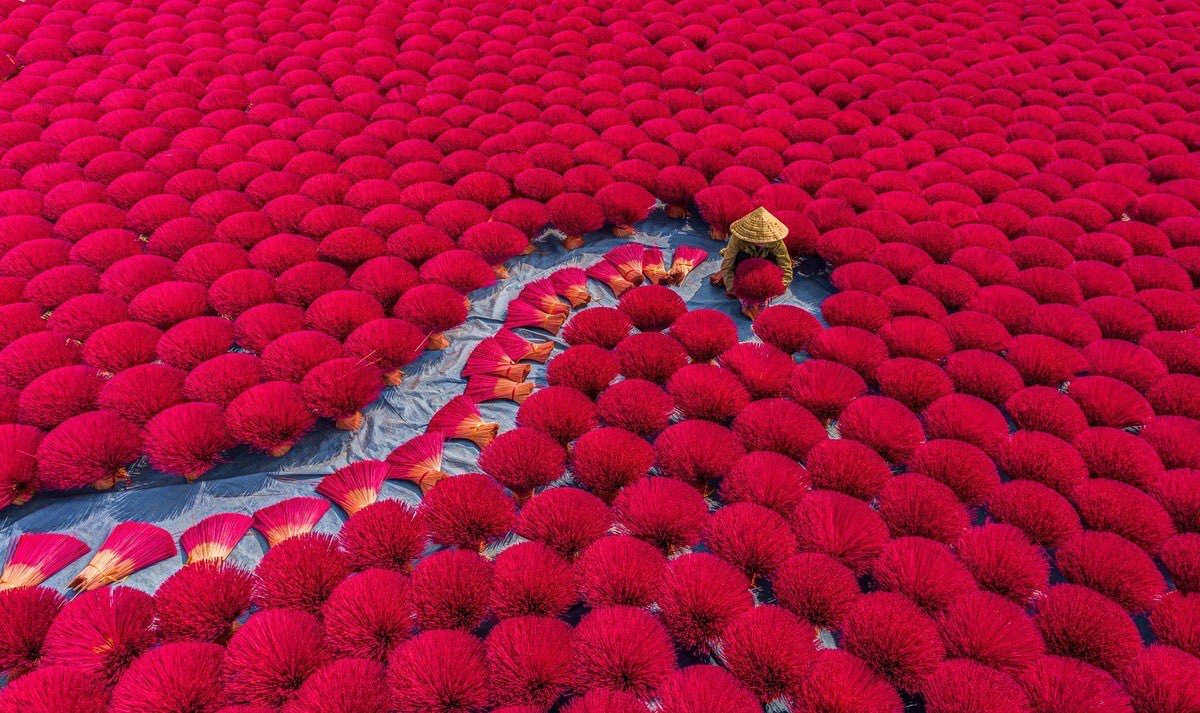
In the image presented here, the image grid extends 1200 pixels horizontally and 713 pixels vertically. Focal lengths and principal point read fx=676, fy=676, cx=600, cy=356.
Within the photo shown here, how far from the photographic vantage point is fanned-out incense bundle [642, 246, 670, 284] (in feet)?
7.95

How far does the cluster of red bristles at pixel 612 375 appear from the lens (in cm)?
127

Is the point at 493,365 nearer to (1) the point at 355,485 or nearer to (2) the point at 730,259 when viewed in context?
(1) the point at 355,485

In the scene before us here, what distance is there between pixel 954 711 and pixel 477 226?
1926 mm

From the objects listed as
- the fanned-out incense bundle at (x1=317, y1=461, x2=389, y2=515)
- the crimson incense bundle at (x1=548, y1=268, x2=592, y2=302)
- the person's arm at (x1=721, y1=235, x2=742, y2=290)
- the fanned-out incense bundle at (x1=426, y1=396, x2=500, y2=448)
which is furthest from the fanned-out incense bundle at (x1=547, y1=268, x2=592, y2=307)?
the fanned-out incense bundle at (x1=317, y1=461, x2=389, y2=515)

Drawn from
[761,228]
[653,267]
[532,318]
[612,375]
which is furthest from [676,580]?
[653,267]

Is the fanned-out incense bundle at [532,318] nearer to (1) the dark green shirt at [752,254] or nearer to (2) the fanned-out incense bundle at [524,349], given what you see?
(2) the fanned-out incense bundle at [524,349]

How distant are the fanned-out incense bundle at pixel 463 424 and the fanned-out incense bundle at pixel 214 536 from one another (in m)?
0.50

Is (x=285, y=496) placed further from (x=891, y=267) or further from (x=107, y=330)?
(x=891, y=267)

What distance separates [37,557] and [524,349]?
127cm

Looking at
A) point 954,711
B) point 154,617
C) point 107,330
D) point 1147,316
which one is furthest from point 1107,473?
point 107,330

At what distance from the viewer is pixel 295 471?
178 cm

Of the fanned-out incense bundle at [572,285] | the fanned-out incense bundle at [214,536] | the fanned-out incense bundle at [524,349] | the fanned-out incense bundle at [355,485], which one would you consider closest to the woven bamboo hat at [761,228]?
the fanned-out incense bundle at [572,285]

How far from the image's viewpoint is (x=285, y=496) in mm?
1728

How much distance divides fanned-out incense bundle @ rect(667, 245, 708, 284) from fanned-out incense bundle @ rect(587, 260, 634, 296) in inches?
6.5
